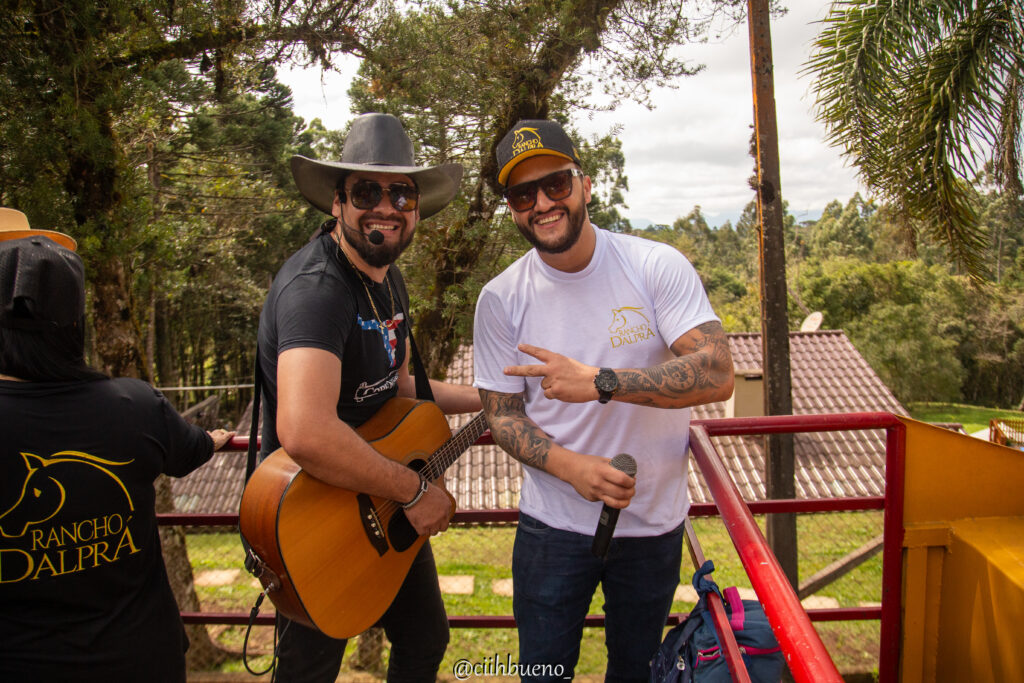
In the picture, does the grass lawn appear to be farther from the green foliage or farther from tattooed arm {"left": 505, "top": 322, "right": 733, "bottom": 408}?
tattooed arm {"left": 505, "top": 322, "right": 733, "bottom": 408}

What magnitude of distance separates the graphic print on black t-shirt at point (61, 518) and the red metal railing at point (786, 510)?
0.66 m

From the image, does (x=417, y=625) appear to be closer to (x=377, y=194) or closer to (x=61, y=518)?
(x=61, y=518)

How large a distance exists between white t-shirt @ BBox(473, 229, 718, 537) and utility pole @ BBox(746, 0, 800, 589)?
12.6 ft

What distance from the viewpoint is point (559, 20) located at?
166 inches

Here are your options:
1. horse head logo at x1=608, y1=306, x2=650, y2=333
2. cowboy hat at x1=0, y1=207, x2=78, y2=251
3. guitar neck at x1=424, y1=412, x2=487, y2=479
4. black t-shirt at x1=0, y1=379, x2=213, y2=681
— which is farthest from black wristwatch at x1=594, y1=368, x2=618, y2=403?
cowboy hat at x1=0, y1=207, x2=78, y2=251

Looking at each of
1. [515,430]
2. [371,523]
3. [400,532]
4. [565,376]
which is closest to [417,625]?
[400,532]

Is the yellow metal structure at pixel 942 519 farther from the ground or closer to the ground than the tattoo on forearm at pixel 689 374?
closer to the ground

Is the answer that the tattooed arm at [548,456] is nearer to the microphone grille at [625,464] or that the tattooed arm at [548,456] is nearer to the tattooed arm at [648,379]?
the microphone grille at [625,464]

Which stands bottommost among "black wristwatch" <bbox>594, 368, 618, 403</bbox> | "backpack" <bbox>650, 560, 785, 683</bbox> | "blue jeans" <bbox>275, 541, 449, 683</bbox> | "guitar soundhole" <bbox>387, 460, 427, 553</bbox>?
"blue jeans" <bbox>275, 541, 449, 683</bbox>

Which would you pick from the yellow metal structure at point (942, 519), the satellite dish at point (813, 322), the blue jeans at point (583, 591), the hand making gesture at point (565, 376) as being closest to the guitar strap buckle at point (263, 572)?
the blue jeans at point (583, 591)

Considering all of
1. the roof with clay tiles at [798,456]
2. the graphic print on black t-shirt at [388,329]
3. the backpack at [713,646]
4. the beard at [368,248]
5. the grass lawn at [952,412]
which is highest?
the beard at [368,248]

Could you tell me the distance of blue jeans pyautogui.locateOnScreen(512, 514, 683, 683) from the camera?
2.07m

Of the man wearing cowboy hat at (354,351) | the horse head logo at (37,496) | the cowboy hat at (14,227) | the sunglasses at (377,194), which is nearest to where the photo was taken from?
the horse head logo at (37,496)

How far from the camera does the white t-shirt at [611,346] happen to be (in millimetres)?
2061
